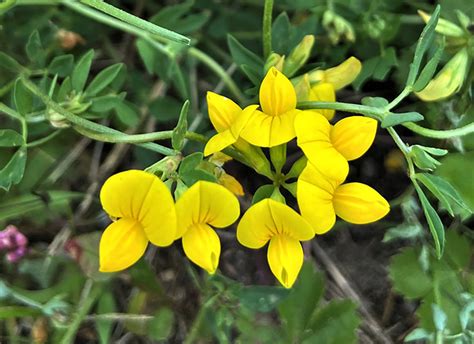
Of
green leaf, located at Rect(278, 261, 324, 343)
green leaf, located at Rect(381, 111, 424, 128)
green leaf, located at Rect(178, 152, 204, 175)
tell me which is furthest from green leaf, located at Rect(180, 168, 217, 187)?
green leaf, located at Rect(278, 261, 324, 343)

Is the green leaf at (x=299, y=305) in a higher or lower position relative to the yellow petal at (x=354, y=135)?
lower

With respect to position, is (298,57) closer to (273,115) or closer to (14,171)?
(273,115)

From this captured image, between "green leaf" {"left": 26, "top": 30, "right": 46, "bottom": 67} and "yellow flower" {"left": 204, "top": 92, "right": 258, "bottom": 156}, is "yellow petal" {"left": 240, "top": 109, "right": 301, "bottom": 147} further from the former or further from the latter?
"green leaf" {"left": 26, "top": 30, "right": 46, "bottom": 67}

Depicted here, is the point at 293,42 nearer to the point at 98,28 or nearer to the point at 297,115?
the point at 297,115

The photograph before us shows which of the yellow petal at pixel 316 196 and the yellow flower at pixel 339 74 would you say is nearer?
the yellow petal at pixel 316 196

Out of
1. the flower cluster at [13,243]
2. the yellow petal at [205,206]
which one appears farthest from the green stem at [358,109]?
the flower cluster at [13,243]

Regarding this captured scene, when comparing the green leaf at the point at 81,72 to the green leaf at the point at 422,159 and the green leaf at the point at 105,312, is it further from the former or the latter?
the green leaf at the point at 422,159

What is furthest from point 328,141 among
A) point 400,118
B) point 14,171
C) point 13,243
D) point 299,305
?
point 13,243
